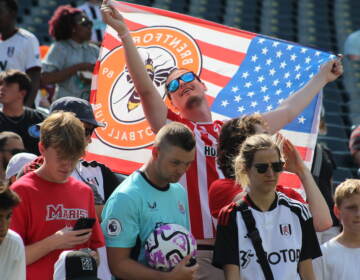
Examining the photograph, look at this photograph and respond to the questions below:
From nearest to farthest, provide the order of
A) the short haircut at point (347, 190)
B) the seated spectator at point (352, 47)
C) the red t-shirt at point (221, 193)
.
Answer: the red t-shirt at point (221, 193)
the short haircut at point (347, 190)
the seated spectator at point (352, 47)

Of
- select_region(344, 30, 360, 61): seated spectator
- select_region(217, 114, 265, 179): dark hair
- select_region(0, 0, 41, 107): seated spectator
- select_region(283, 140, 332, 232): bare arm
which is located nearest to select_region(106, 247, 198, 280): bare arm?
select_region(217, 114, 265, 179): dark hair

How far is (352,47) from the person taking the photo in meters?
14.1

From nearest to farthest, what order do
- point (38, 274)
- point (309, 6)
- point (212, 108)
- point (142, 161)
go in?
1. point (38, 274)
2. point (142, 161)
3. point (212, 108)
4. point (309, 6)

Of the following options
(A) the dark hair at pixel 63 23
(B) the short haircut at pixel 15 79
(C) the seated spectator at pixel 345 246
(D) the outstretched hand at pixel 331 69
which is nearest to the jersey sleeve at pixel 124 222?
(C) the seated spectator at pixel 345 246

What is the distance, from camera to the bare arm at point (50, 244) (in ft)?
12.5

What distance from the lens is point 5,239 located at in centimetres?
349

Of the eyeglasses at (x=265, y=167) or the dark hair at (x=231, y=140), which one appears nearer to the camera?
the eyeglasses at (x=265, y=167)

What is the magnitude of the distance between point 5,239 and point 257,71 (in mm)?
2917

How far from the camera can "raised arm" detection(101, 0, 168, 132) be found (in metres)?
4.80

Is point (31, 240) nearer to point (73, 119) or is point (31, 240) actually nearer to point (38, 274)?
point (38, 274)

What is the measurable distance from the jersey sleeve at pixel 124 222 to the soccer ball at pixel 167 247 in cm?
9

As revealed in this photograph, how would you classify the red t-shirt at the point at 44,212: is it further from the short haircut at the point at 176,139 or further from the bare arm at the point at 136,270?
the short haircut at the point at 176,139

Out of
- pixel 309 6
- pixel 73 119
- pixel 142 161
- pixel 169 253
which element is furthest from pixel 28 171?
pixel 309 6

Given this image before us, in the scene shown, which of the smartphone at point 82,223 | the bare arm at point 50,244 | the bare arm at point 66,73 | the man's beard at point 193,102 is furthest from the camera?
the bare arm at point 66,73
